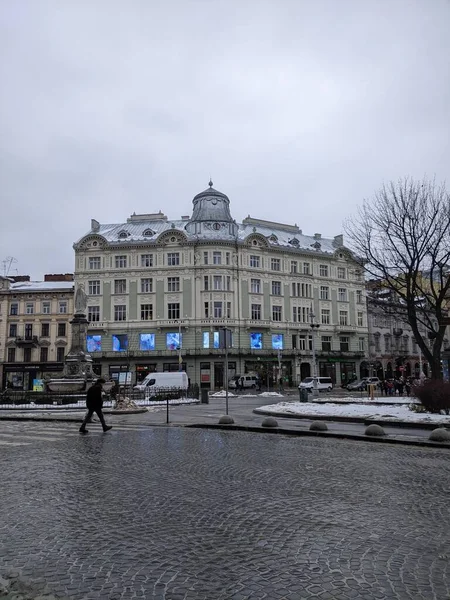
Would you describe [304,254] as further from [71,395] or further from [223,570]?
[223,570]

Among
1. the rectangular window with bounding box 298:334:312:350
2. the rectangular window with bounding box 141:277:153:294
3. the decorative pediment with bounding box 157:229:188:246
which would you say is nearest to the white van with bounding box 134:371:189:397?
the rectangular window with bounding box 141:277:153:294

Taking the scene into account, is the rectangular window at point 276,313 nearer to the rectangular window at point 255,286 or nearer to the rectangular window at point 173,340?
the rectangular window at point 255,286

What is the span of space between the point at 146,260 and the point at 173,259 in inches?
138

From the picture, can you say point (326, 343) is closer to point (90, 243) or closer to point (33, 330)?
point (90, 243)

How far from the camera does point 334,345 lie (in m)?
71.8

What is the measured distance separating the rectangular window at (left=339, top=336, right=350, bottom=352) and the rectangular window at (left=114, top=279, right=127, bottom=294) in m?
30.3

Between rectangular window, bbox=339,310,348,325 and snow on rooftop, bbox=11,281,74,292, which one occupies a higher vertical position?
snow on rooftop, bbox=11,281,74,292

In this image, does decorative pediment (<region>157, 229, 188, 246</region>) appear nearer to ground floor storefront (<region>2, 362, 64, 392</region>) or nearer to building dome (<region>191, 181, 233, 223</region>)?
building dome (<region>191, 181, 233, 223</region>)

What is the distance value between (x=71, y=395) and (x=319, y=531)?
2689cm

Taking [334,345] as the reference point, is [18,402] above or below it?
below

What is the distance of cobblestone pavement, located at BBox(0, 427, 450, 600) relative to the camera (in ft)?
14.2

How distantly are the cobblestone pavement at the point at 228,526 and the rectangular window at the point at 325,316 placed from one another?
62.1 m

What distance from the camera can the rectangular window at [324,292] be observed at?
241 feet

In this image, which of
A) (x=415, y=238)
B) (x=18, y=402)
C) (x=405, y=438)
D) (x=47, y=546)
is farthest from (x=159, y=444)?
(x=18, y=402)
